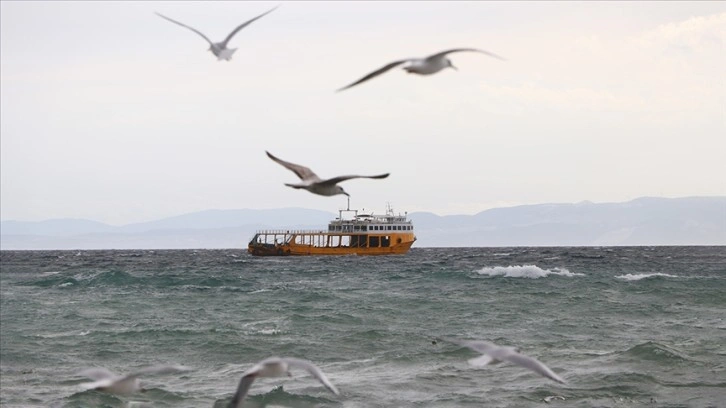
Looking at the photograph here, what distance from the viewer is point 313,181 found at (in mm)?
7156

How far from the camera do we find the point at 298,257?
82062 millimetres

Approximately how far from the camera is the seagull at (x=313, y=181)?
697cm

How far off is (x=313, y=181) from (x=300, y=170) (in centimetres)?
45

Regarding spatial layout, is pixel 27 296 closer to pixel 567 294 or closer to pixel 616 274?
pixel 567 294

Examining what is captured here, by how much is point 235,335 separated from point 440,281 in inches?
819

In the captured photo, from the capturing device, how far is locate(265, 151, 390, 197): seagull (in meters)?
6.97

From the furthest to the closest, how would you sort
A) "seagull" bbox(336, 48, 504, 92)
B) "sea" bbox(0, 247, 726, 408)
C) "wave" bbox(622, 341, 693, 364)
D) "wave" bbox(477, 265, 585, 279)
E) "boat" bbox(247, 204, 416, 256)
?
"boat" bbox(247, 204, 416, 256)
"wave" bbox(477, 265, 585, 279)
"wave" bbox(622, 341, 693, 364)
"sea" bbox(0, 247, 726, 408)
"seagull" bbox(336, 48, 504, 92)

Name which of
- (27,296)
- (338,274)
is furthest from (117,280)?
(338,274)

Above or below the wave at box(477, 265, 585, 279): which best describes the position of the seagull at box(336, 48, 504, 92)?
above

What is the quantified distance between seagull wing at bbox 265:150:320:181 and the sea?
2452 millimetres

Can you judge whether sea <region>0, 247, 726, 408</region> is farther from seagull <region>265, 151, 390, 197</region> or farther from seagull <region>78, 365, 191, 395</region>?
seagull <region>78, 365, 191, 395</region>

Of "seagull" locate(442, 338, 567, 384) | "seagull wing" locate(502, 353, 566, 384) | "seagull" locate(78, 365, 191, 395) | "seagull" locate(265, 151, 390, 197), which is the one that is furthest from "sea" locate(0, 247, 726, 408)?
"seagull" locate(78, 365, 191, 395)

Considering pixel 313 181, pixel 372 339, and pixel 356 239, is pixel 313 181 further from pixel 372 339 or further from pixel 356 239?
pixel 356 239

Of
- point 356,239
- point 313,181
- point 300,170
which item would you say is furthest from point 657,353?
point 356,239
